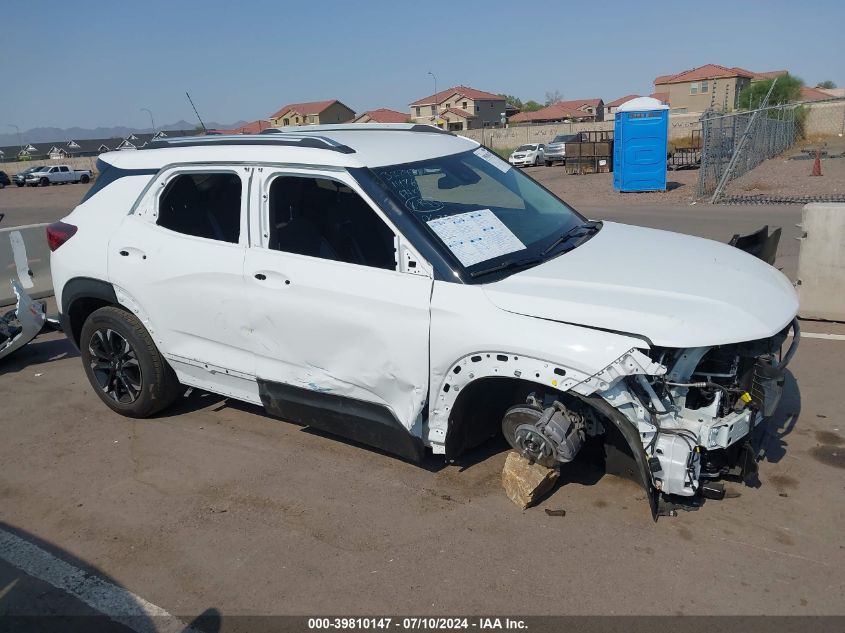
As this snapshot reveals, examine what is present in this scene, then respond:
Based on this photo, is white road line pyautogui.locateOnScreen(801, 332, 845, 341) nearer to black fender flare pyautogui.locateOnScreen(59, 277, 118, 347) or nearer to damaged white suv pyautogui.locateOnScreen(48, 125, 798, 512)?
damaged white suv pyautogui.locateOnScreen(48, 125, 798, 512)

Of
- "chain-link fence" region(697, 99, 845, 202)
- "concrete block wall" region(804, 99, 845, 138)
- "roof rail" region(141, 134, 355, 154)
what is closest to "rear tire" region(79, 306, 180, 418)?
"roof rail" region(141, 134, 355, 154)

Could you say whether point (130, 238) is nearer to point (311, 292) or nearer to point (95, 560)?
point (311, 292)

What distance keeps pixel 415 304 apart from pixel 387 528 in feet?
3.86

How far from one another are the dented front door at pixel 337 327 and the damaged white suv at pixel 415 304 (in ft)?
0.04

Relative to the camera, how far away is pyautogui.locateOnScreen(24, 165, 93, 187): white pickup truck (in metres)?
48.8

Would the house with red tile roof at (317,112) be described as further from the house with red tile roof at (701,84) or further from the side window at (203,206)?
the side window at (203,206)

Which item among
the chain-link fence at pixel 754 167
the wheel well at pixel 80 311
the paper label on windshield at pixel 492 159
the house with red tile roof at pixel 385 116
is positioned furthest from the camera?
the house with red tile roof at pixel 385 116

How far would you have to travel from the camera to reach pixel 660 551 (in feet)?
11.4

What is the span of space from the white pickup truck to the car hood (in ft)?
173

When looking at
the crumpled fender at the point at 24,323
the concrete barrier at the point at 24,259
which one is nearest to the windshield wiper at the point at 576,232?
the crumpled fender at the point at 24,323

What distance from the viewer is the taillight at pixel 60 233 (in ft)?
17.2

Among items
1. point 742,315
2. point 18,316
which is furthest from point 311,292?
point 18,316

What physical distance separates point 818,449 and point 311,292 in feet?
10.3

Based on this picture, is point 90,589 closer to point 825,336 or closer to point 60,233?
point 60,233
